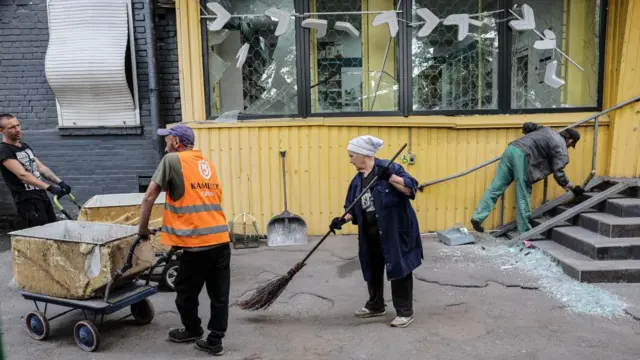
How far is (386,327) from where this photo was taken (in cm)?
433

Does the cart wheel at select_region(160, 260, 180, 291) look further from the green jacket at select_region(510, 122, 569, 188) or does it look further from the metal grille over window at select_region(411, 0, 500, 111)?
the green jacket at select_region(510, 122, 569, 188)

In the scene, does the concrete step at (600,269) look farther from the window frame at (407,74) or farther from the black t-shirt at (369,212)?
the window frame at (407,74)

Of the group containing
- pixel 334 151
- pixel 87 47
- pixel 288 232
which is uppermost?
pixel 87 47

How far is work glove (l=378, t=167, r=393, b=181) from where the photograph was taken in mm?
4059

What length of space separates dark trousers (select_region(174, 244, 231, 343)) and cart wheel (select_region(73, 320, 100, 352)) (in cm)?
71

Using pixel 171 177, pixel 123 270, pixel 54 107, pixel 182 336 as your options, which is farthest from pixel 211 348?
pixel 54 107

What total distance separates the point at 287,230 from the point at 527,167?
3.41 meters

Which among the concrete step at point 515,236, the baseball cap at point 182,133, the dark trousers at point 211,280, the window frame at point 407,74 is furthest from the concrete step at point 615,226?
the baseball cap at point 182,133

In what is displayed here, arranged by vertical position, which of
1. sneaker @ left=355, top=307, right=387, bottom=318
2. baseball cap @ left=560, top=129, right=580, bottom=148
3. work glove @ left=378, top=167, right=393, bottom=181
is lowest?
sneaker @ left=355, top=307, right=387, bottom=318

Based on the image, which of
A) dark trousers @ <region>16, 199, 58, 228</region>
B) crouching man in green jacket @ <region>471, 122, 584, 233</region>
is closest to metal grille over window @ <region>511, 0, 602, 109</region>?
crouching man in green jacket @ <region>471, 122, 584, 233</region>

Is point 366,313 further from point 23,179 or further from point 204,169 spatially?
point 23,179

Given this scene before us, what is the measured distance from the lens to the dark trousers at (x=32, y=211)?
545 centimetres

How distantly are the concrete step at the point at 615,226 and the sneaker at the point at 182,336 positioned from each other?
4.87 metres

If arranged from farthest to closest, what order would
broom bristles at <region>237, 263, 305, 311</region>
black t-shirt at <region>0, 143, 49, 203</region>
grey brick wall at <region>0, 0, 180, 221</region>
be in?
grey brick wall at <region>0, 0, 180, 221</region>, black t-shirt at <region>0, 143, 49, 203</region>, broom bristles at <region>237, 263, 305, 311</region>
